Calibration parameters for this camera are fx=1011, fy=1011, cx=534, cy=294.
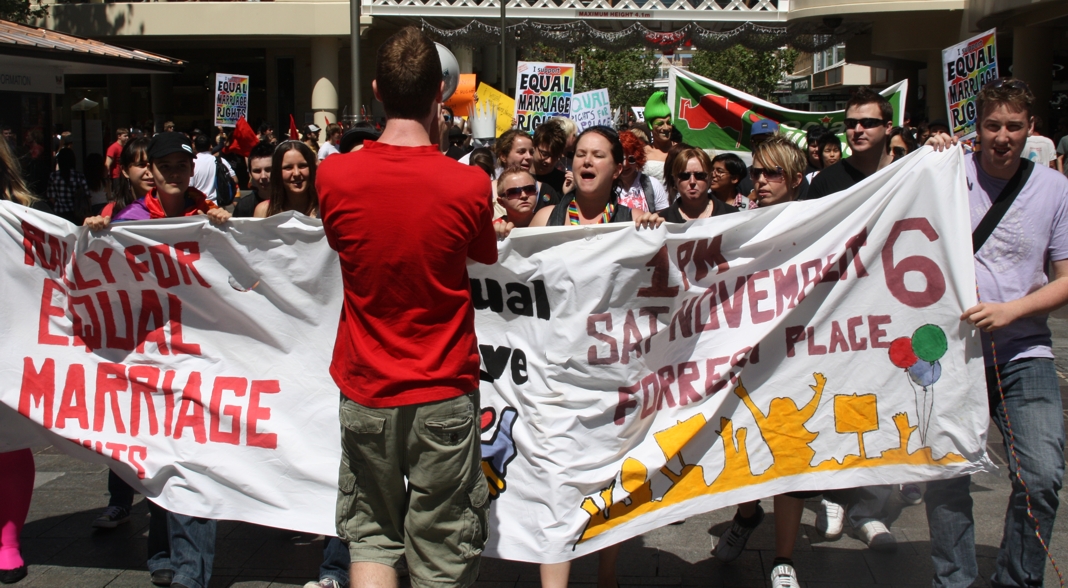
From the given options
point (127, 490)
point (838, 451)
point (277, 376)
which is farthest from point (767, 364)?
point (127, 490)

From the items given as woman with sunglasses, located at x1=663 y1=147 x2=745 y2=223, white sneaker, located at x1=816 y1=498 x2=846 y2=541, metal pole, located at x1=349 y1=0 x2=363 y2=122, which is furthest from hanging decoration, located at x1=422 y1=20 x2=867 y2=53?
white sneaker, located at x1=816 y1=498 x2=846 y2=541

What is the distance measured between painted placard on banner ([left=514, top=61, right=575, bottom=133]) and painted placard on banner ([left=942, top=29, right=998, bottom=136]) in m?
6.09

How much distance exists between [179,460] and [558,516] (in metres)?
1.63

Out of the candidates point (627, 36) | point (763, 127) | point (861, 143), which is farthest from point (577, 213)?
point (627, 36)

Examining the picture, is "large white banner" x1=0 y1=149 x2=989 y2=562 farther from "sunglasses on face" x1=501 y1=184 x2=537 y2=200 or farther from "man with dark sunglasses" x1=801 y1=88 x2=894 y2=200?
"sunglasses on face" x1=501 y1=184 x2=537 y2=200

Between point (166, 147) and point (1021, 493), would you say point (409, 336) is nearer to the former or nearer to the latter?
point (166, 147)

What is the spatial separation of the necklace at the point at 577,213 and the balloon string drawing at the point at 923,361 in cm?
125

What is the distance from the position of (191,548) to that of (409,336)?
1746mm

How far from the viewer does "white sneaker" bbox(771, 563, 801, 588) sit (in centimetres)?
398

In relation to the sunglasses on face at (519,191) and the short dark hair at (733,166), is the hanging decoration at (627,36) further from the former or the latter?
the sunglasses on face at (519,191)

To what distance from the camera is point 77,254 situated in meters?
4.24

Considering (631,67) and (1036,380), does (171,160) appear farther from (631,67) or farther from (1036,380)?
(631,67)

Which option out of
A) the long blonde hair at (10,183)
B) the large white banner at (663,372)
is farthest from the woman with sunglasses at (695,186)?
the long blonde hair at (10,183)

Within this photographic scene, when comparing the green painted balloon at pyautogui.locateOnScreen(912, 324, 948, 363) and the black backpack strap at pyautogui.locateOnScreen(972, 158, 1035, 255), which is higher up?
the black backpack strap at pyautogui.locateOnScreen(972, 158, 1035, 255)
